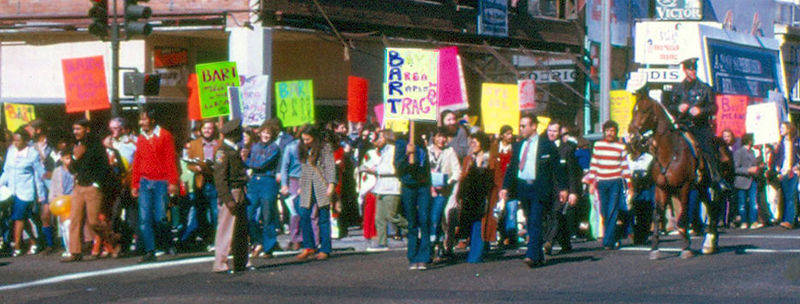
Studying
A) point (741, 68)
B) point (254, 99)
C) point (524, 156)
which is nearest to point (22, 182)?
point (254, 99)

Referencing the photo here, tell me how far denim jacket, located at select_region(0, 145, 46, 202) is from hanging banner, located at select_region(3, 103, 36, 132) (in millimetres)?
4173

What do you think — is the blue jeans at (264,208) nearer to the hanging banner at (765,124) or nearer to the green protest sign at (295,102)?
the green protest sign at (295,102)

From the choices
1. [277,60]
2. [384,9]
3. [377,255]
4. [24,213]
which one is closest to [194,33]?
[277,60]

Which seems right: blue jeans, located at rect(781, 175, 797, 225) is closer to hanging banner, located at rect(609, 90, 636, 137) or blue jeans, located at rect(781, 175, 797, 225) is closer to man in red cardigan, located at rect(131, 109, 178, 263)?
hanging banner, located at rect(609, 90, 636, 137)

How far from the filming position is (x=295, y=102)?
69.3 ft

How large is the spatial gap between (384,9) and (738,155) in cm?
890

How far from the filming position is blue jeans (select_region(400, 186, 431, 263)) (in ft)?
45.7

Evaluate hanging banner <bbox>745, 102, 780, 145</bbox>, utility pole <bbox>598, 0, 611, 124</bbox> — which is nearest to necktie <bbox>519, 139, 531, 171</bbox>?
utility pole <bbox>598, 0, 611, 124</bbox>

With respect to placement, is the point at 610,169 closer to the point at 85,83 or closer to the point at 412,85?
the point at 412,85

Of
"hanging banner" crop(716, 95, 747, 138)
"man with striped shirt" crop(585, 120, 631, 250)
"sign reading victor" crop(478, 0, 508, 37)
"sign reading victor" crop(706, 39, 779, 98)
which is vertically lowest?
"man with striped shirt" crop(585, 120, 631, 250)

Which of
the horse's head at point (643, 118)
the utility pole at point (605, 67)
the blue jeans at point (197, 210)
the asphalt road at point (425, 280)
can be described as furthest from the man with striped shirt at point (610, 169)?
the utility pole at point (605, 67)

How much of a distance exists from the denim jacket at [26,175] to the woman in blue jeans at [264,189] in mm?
2938

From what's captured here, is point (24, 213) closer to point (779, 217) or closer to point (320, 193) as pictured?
point (320, 193)

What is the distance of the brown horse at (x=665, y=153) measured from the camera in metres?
15.0
